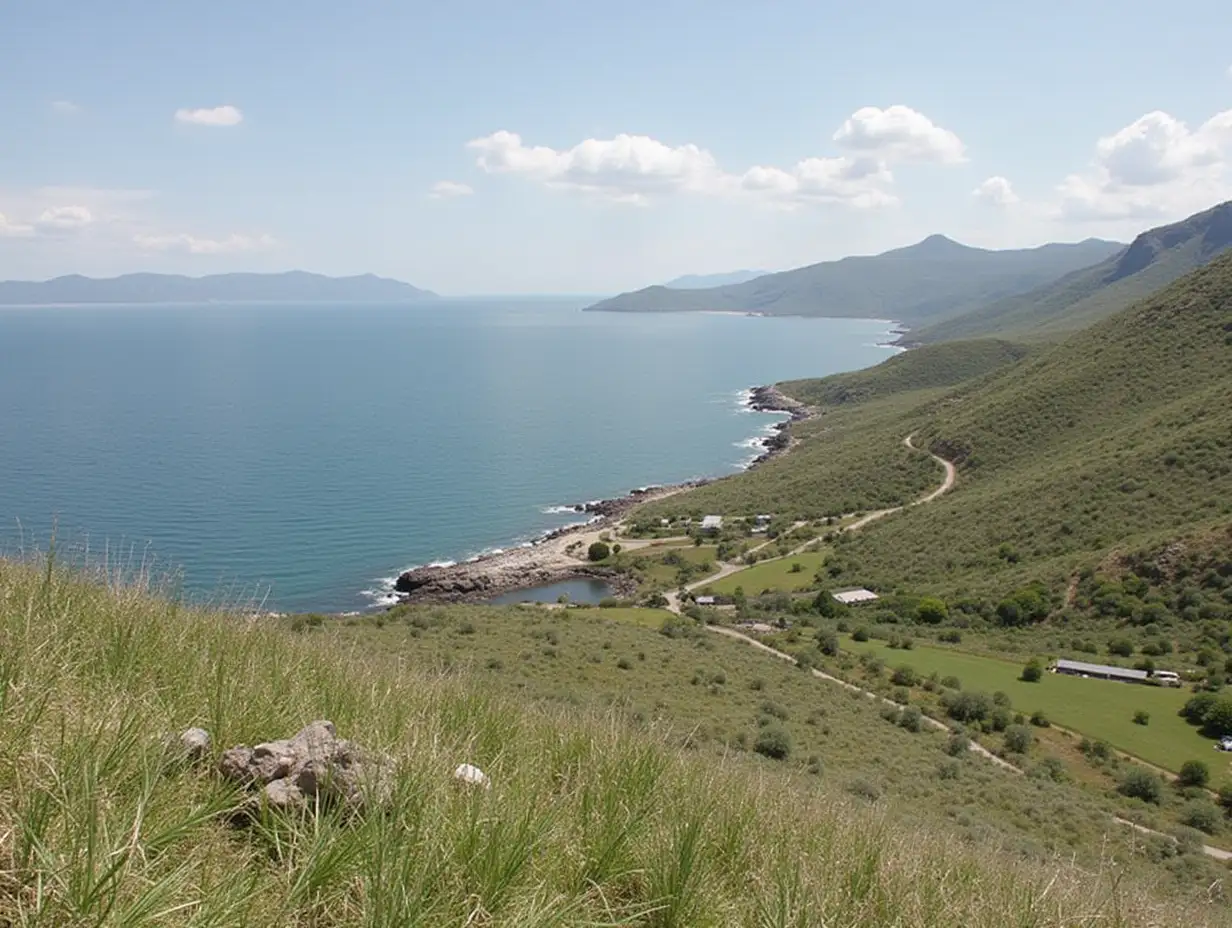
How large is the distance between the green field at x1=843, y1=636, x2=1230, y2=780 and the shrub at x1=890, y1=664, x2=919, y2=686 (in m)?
1.39

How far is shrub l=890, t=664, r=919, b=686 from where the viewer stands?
28.2 metres

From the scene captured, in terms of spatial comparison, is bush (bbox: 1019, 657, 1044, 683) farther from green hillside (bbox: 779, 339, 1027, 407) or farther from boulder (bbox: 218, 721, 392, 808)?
green hillside (bbox: 779, 339, 1027, 407)

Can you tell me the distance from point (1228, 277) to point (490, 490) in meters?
72.2

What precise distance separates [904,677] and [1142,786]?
9.32 m

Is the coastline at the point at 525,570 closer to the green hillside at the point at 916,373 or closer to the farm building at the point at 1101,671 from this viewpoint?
the farm building at the point at 1101,671

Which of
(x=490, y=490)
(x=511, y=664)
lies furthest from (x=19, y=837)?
(x=490, y=490)

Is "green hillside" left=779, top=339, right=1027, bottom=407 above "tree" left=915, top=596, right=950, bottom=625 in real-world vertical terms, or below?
above

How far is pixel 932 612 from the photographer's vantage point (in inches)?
1578

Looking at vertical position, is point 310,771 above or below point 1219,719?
above

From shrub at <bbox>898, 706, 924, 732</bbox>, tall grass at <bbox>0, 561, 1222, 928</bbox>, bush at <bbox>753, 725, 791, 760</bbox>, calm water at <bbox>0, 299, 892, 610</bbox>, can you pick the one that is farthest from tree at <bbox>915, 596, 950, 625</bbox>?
tall grass at <bbox>0, 561, 1222, 928</bbox>

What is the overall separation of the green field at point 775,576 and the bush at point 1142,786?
2960 centimetres

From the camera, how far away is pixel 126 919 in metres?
2.30

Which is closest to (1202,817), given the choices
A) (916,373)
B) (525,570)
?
(525,570)

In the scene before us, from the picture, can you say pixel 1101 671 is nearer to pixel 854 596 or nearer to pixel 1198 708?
pixel 1198 708
